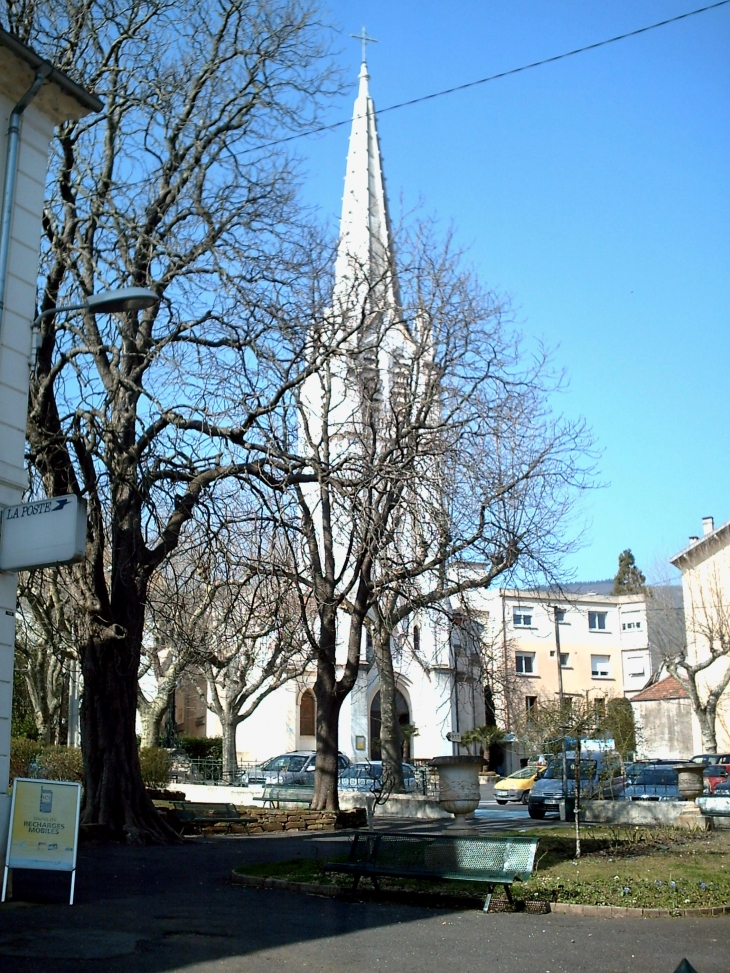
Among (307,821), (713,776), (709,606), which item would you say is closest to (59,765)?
(307,821)

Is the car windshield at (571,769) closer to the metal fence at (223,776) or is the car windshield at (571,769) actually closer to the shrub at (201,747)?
the metal fence at (223,776)

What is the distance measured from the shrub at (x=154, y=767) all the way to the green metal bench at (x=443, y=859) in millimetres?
19204

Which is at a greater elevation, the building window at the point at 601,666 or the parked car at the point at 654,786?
the building window at the point at 601,666

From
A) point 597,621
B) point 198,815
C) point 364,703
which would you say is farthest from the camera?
point 597,621

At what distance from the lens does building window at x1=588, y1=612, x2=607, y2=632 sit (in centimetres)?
7444

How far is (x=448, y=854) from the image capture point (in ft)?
38.5

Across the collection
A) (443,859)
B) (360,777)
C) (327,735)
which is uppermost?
(327,735)

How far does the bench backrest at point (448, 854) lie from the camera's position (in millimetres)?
11141

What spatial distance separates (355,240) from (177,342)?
31690mm

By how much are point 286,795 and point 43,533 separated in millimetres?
22291

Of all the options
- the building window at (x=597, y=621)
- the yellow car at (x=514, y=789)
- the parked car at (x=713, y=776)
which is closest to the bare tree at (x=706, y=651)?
the yellow car at (x=514, y=789)

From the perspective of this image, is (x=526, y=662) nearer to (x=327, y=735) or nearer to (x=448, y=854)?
(x=327, y=735)

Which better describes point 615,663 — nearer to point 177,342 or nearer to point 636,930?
point 177,342

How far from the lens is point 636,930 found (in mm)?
10031
